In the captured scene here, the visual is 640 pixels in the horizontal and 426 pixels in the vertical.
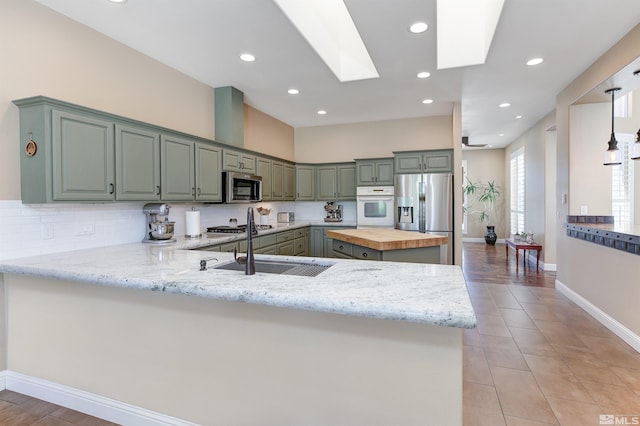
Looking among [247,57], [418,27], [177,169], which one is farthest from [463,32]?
[177,169]

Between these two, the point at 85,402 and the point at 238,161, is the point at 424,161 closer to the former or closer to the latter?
the point at 238,161

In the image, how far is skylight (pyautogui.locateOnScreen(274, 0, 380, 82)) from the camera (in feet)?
9.55

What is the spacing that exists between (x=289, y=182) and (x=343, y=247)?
8.61ft

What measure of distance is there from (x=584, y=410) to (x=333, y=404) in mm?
1748

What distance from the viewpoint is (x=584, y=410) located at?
2.04 metres

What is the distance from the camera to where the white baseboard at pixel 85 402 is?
1868 millimetres

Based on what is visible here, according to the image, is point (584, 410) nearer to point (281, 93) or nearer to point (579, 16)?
point (579, 16)

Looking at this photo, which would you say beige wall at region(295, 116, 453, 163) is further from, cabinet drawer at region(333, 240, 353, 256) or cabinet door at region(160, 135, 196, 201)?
cabinet door at region(160, 135, 196, 201)

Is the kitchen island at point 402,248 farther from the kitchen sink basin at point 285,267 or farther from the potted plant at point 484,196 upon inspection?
the potted plant at point 484,196

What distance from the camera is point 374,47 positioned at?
10.7 ft

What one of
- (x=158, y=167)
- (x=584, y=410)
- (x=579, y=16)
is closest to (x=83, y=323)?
(x=158, y=167)

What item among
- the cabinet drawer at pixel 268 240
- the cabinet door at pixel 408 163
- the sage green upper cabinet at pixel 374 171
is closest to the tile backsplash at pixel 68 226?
the cabinet drawer at pixel 268 240

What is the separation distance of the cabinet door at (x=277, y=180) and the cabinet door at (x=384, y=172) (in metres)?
1.71

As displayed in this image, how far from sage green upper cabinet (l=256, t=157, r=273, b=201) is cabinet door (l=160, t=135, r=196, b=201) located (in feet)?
4.71
